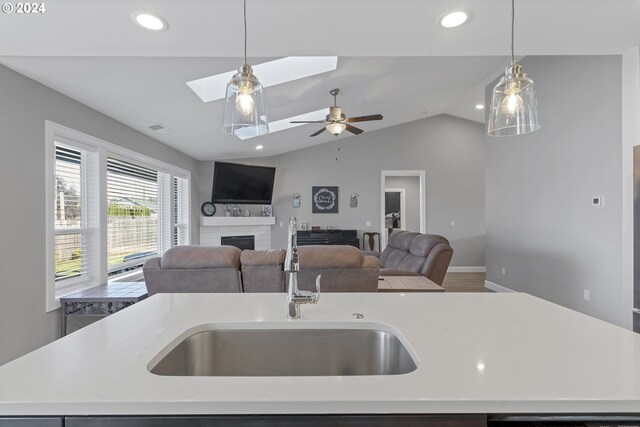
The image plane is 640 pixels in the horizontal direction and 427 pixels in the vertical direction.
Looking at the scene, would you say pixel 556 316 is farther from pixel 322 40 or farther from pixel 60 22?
pixel 60 22

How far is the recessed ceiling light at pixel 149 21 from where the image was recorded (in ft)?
5.56

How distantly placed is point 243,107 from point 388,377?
126cm

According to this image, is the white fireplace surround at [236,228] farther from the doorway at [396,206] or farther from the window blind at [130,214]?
the doorway at [396,206]

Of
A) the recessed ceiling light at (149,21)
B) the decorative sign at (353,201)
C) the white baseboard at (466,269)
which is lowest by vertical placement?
the white baseboard at (466,269)

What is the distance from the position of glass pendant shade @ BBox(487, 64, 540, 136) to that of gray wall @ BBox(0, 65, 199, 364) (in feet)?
10.4

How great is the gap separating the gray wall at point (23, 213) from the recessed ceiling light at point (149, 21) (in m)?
1.31

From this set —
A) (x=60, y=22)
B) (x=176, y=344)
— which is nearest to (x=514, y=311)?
(x=176, y=344)

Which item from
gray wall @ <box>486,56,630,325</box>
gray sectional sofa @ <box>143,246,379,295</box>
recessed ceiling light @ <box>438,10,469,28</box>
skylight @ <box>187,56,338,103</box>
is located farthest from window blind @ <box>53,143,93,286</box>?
gray wall @ <box>486,56,630,325</box>

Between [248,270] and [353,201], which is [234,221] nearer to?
[353,201]

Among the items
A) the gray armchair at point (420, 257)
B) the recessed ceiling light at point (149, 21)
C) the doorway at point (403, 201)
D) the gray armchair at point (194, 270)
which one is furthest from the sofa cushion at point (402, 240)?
the doorway at point (403, 201)

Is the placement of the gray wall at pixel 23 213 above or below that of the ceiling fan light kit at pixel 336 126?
below

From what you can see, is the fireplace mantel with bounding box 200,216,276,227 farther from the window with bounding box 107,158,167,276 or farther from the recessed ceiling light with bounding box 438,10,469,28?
the recessed ceiling light with bounding box 438,10,469,28

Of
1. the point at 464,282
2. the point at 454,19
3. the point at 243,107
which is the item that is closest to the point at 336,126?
the point at 454,19

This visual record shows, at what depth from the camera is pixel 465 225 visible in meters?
6.80
